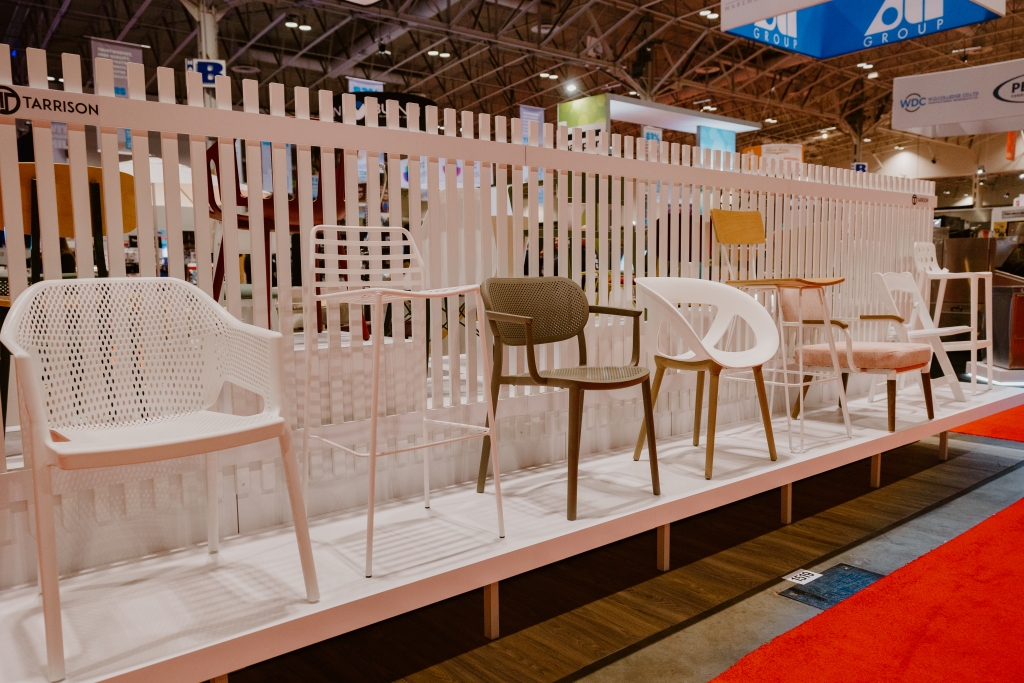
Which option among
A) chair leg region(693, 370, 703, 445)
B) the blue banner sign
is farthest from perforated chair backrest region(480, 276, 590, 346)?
the blue banner sign

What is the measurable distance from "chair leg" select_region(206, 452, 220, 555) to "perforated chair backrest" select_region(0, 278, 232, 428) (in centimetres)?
17

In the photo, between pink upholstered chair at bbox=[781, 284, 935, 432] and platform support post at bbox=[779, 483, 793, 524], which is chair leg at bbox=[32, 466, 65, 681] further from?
pink upholstered chair at bbox=[781, 284, 935, 432]

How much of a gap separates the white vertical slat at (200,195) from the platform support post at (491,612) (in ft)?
4.29

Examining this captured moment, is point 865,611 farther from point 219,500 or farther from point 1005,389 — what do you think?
point 1005,389

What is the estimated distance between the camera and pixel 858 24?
637 centimetres

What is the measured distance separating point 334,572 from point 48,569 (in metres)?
0.76

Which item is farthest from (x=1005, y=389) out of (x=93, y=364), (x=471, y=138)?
(x=93, y=364)

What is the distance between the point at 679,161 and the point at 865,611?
2.45m

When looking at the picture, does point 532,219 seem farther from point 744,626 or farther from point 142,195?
point 744,626

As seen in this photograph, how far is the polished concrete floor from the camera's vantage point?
206 cm

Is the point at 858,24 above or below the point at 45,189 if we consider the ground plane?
above

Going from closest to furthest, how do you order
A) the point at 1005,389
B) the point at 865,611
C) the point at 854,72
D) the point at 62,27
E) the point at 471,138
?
1. the point at 865,611
2. the point at 471,138
3. the point at 1005,389
4. the point at 62,27
5. the point at 854,72

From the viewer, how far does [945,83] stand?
8.58 metres

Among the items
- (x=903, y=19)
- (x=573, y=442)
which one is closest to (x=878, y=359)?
(x=573, y=442)
